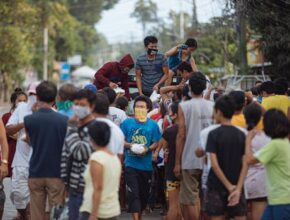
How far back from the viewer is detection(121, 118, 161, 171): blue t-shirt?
9.93 metres

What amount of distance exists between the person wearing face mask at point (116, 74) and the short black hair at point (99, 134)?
224 inches

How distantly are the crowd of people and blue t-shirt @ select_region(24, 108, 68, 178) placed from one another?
11 millimetres

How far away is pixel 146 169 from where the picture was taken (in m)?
10.0

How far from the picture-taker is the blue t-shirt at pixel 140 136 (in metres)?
9.93

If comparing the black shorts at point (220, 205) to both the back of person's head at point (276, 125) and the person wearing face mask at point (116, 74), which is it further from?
the person wearing face mask at point (116, 74)

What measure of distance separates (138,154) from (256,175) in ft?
7.40

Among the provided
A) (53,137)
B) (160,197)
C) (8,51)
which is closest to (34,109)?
(53,137)

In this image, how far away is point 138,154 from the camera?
9875mm

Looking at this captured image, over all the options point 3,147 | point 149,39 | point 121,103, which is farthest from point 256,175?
point 149,39

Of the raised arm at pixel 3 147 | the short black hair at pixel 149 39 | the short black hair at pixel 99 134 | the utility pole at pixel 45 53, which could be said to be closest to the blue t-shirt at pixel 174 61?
the short black hair at pixel 149 39

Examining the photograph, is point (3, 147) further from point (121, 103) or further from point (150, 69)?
point (150, 69)

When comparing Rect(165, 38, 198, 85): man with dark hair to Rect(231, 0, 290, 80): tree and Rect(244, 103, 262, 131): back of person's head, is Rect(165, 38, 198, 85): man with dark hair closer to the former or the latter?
Rect(231, 0, 290, 80): tree

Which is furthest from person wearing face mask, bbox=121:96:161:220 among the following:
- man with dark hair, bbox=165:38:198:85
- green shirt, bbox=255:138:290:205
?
green shirt, bbox=255:138:290:205

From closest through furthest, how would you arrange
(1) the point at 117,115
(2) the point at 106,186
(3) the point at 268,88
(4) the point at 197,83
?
(2) the point at 106,186
(4) the point at 197,83
(3) the point at 268,88
(1) the point at 117,115
